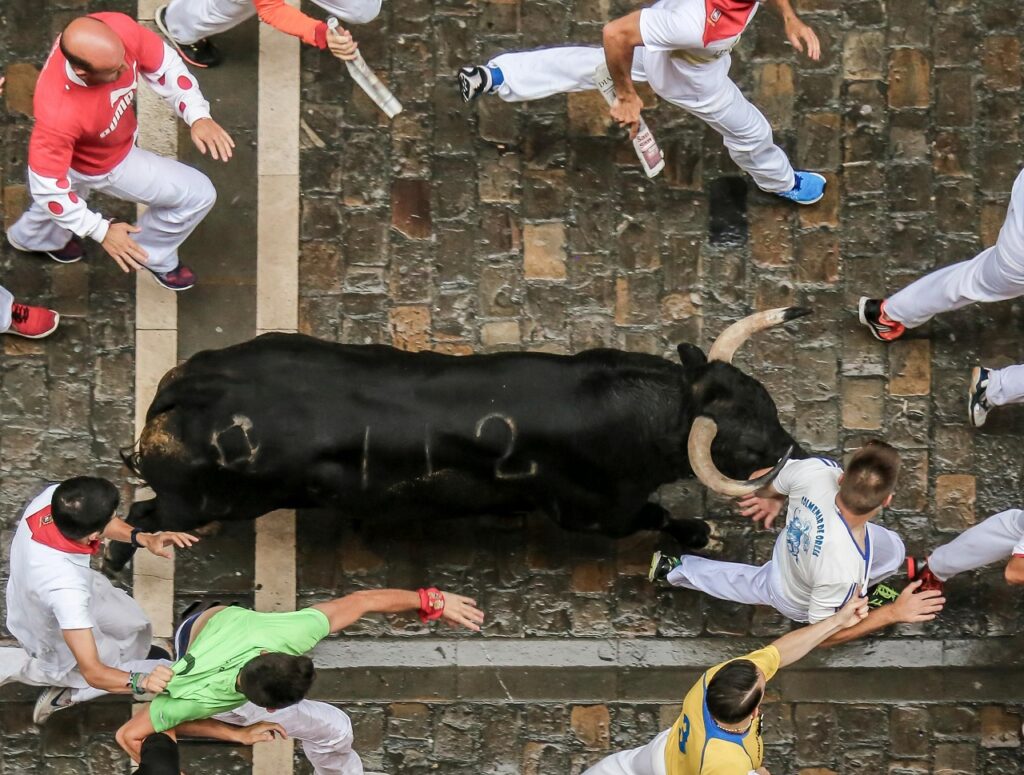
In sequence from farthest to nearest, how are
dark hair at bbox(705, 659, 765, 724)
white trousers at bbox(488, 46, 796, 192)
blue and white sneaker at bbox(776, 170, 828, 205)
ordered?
blue and white sneaker at bbox(776, 170, 828, 205)
white trousers at bbox(488, 46, 796, 192)
dark hair at bbox(705, 659, 765, 724)

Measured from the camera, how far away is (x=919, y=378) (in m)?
8.00

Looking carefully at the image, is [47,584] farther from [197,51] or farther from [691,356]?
[197,51]

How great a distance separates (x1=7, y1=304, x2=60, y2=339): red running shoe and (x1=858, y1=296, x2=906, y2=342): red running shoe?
5.36 m

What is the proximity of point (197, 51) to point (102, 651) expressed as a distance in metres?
4.04

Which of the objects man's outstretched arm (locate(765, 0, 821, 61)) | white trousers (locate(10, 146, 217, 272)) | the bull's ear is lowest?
the bull's ear

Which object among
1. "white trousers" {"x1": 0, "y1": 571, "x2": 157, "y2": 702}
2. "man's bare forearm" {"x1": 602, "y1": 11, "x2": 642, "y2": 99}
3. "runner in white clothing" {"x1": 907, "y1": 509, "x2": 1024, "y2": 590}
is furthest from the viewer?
"white trousers" {"x1": 0, "y1": 571, "x2": 157, "y2": 702}

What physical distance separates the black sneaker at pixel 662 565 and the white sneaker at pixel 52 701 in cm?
370

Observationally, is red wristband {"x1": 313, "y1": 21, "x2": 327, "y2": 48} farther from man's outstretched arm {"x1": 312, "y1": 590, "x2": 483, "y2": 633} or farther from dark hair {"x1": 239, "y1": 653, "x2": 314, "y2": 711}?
dark hair {"x1": 239, "y1": 653, "x2": 314, "y2": 711}

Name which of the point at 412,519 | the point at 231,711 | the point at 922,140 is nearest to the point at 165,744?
the point at 231,711

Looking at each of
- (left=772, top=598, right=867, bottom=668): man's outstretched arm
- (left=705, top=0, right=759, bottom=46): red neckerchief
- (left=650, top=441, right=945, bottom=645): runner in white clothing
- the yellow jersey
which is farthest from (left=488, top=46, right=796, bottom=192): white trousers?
the yellow jersey

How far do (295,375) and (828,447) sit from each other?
11.8 feet

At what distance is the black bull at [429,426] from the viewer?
654 centimetres

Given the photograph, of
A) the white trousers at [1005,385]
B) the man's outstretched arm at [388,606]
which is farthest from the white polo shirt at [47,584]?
the white trousers at [1005,385]

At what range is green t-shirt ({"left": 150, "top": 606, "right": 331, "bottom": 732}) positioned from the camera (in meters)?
5.95
